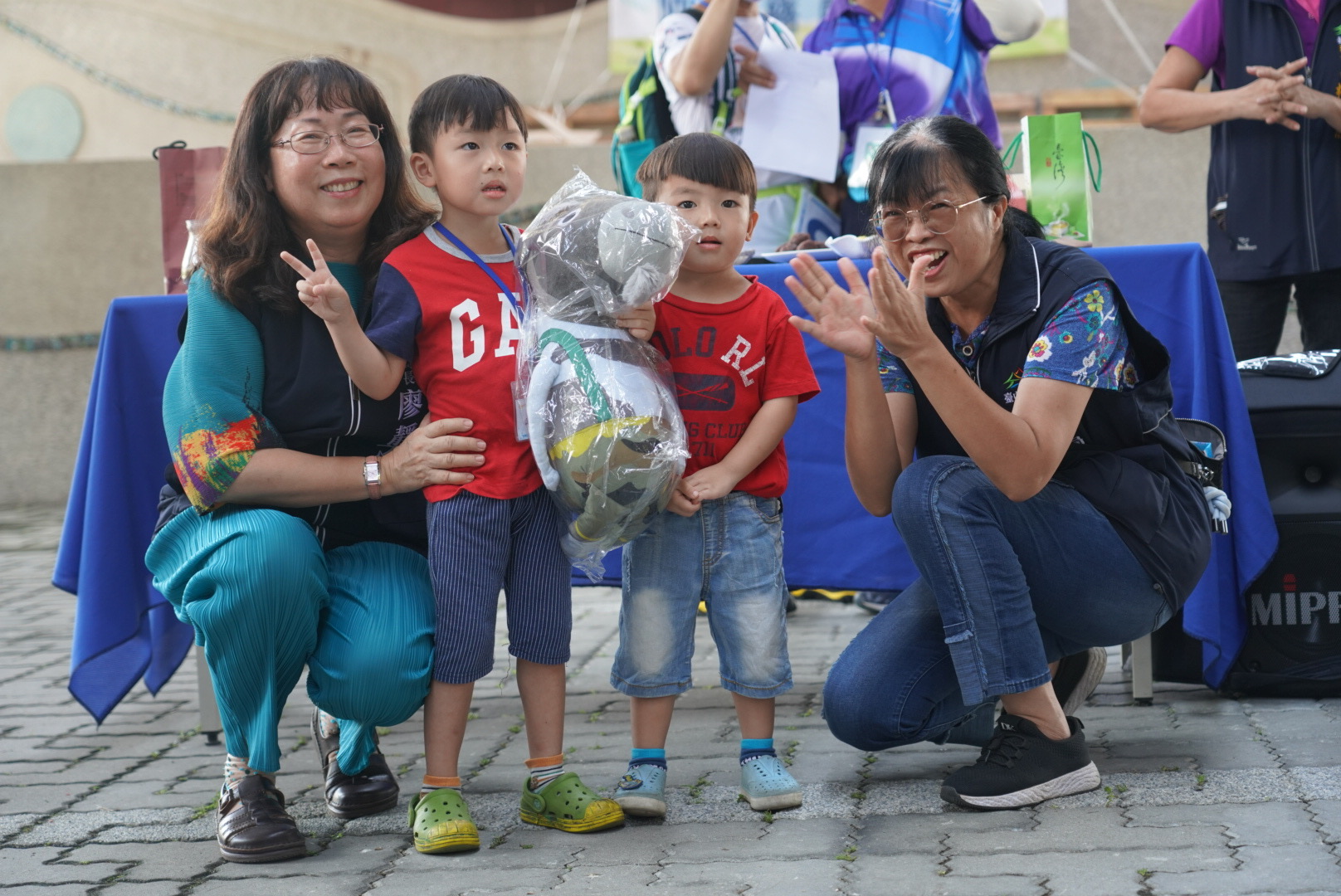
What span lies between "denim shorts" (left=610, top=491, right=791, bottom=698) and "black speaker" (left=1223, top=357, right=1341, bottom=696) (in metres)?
1.14

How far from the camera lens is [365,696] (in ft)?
7.41

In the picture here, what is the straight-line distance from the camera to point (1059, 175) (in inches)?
118

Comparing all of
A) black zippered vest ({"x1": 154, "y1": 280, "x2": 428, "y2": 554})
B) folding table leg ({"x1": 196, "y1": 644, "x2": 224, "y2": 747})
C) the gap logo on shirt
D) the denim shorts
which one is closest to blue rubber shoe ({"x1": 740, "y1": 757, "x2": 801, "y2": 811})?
the denim shorts

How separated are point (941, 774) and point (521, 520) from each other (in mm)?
938

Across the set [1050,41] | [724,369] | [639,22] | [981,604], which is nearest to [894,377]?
[724,369]

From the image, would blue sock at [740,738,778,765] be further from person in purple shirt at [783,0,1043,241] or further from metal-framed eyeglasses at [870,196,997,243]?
person in purple shirt at [783,0,1043,241]

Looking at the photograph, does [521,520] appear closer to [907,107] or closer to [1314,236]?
[907,107]

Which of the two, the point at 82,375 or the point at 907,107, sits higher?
the point at 907,107

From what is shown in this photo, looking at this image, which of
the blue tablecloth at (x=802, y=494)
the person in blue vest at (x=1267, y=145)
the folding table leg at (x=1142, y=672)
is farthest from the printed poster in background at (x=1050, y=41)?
the folding table leg at (x=1142, y=672)

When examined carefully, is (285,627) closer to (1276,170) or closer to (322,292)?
(322,292)

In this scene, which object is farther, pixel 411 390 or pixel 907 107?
pixel 907 107

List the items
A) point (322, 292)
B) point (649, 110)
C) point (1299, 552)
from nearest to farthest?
1. point (322, 292)
2. point (1299, 552)
3. point (649, 110)

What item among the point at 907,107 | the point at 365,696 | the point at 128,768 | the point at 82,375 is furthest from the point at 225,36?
the point at 365,696

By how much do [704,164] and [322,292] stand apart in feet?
2.29
